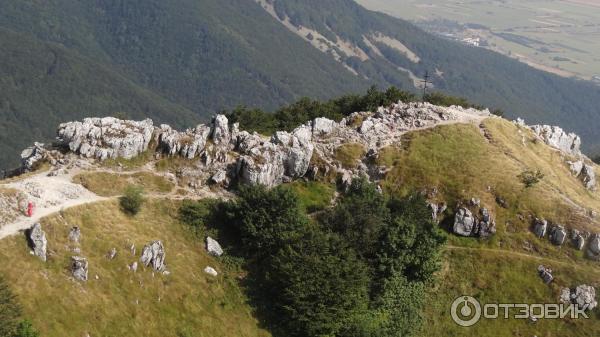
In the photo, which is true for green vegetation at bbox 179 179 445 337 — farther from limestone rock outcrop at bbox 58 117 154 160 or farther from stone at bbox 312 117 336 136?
stone at bbox 312 117 336 136

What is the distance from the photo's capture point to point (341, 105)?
135 metres

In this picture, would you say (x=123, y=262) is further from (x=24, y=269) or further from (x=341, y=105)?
(x=341, y=105)

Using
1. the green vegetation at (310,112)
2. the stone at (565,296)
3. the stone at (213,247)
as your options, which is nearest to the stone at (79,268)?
the stone at (213,247)

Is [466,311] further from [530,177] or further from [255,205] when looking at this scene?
[255,205]

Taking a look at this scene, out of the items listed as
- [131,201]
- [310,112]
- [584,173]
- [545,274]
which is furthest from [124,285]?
[584,173]

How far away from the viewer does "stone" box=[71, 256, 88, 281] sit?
62281 mm

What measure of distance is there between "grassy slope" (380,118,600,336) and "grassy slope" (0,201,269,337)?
30.5 m

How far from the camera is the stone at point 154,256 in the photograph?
69.6 m

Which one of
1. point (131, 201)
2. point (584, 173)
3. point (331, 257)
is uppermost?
point (131, 201)

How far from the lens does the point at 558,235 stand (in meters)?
85.9

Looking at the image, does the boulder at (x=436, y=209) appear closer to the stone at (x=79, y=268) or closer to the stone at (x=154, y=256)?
the stone at (x=154, y=256)

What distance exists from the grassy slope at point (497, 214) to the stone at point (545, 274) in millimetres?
753

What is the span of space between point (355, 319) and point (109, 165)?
43407 mm

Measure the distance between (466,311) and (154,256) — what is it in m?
44.9
